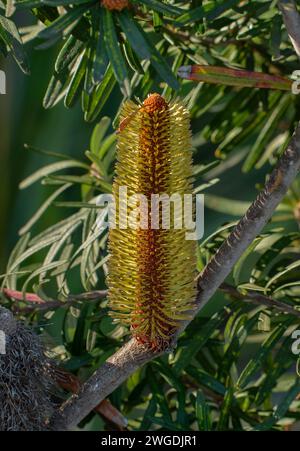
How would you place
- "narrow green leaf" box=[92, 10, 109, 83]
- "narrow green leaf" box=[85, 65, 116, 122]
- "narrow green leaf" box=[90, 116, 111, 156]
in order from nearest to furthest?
"narrow green leaf" box=[92, 10, 109, 83]
"narrow green leaf" box=[85, 65, 116, 122]
"narrow green leaf" box=[90, 116, 111, 156]

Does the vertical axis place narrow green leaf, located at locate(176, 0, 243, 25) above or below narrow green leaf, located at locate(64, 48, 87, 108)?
above

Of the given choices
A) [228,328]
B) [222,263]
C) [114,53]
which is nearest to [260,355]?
[228,328]

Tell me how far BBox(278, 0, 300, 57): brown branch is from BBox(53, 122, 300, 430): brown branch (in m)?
0.05

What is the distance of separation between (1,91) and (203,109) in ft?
0.61

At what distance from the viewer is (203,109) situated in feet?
2.04

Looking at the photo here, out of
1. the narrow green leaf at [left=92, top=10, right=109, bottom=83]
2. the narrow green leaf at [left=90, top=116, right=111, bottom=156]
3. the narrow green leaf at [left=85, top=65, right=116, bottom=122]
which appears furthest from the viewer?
the narrow green leaf at [left=90, top=116, right=111, bottom=156]

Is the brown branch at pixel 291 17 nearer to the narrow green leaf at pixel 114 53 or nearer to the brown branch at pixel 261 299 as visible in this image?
the narrow green leaf at pixel 114 53

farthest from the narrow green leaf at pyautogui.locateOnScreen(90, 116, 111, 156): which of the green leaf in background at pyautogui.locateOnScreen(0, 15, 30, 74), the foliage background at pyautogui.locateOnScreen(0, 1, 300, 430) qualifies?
the green leaf in background at pyautogui.locateOnScreen(0, 15, 30, 74)

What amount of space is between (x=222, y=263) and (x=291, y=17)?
0.13 m

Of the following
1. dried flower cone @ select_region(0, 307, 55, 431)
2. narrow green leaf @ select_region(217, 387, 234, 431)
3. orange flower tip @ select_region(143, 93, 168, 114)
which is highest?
orange flower tip @ select_region(143, 93, 168, 114)

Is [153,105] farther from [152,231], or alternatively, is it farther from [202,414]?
[202,414]

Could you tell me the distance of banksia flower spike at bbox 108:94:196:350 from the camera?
1.25ft

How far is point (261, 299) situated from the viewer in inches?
21.2

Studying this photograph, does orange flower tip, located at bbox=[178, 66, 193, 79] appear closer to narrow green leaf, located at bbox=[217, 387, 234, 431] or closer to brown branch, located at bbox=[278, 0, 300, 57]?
brown branch, located at bbox=[278, 0, 300, 57]
